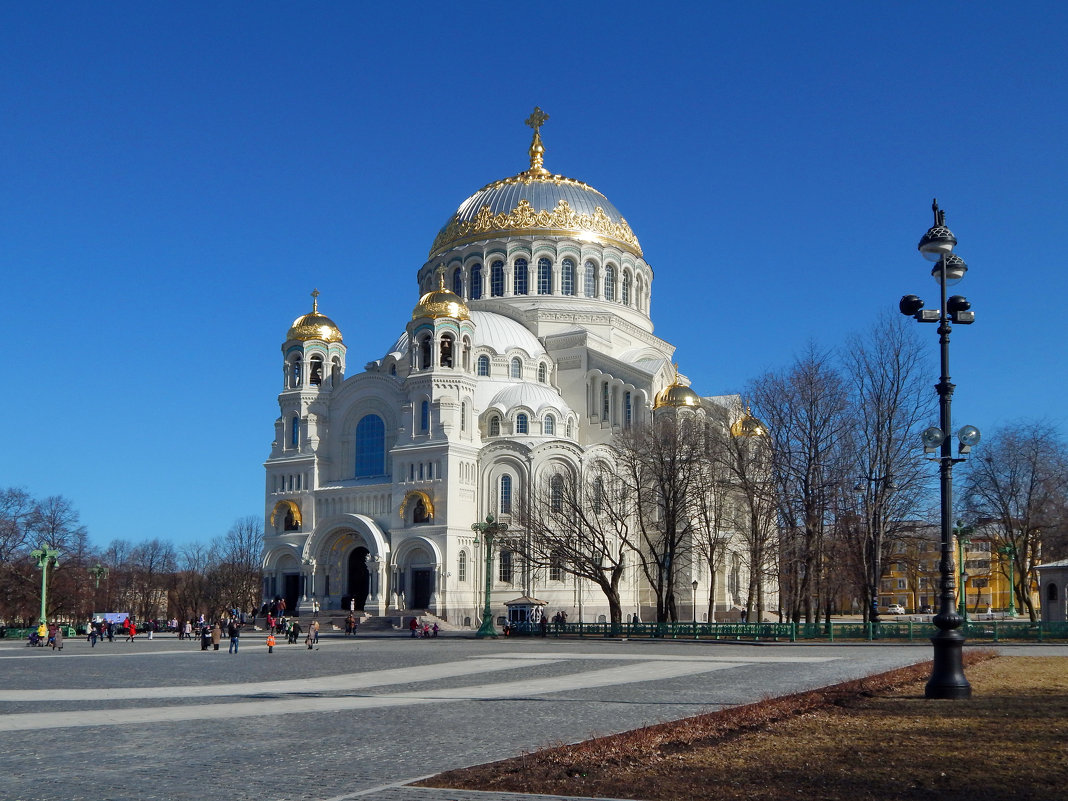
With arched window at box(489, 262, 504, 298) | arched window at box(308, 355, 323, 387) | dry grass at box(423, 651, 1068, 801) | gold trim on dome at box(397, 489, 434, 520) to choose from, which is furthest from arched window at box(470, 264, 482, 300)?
dry grass at box(423, 651, 1068, 801)

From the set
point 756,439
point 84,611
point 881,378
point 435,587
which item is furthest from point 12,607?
point 881,378

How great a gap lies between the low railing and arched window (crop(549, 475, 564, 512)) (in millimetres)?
6684

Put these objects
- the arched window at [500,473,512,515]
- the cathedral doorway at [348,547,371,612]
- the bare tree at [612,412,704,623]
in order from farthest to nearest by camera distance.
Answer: the cathedral doorway at [348,547,371,612]
the arched window at [500,473,512,515]
the bare tree at [612,412,704,623]

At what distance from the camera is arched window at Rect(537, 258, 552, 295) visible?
67.4 metres

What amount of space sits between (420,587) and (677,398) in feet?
53.2

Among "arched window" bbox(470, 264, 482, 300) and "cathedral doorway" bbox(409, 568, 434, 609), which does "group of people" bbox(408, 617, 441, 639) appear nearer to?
"cathedral doorway" bbox(409, 568, 434, 609)

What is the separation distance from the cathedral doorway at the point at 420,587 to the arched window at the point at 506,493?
4.95 metres

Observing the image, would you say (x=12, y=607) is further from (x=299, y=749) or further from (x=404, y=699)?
(x=299, y=749)

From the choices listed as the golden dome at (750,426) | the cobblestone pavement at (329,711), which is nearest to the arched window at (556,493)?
the golden dome at (750,426)

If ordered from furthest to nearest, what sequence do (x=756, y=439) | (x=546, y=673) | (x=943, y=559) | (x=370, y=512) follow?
(x=370, y=512), (x=756, y=439), (x=546, y=673), (x=943, y=559)

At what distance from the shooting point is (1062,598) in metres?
42.5

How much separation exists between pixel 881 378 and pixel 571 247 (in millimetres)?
29979

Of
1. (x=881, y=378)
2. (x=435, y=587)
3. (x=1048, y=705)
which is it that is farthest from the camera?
(x=435, y=587)

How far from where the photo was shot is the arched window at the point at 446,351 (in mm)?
57781
